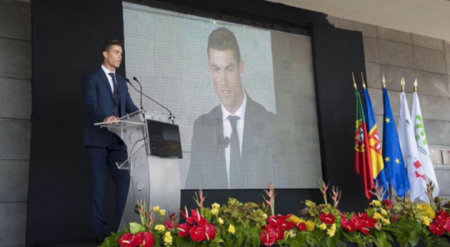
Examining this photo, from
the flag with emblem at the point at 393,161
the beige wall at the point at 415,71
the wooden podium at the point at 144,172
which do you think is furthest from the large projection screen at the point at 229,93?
the wooden podium at the point at 144,172

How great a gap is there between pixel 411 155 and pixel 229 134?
2.11 meters

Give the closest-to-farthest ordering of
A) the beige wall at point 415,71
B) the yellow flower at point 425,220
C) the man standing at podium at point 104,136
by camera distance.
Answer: the yellow flower at point 425,220
the man standing at podium at point 104,136
the beige wall at point 415,71

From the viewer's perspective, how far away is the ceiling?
6.29 meters

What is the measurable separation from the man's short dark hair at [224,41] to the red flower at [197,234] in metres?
3.53

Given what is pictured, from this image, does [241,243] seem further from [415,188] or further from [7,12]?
[415,188]

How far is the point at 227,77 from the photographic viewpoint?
18.1 feet

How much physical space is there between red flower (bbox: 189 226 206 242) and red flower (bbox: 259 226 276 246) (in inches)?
11.7

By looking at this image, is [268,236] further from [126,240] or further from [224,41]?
[224,41]

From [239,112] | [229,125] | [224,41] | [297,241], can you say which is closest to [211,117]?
[229,125]

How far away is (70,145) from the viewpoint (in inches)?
172

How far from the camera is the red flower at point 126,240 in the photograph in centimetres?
213

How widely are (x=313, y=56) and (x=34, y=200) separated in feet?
11.5

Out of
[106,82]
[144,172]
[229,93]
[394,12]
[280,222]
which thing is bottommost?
[280,222]

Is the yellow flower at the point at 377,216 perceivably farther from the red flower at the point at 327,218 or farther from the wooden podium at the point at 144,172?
the wooden podium at the point at 144,172
